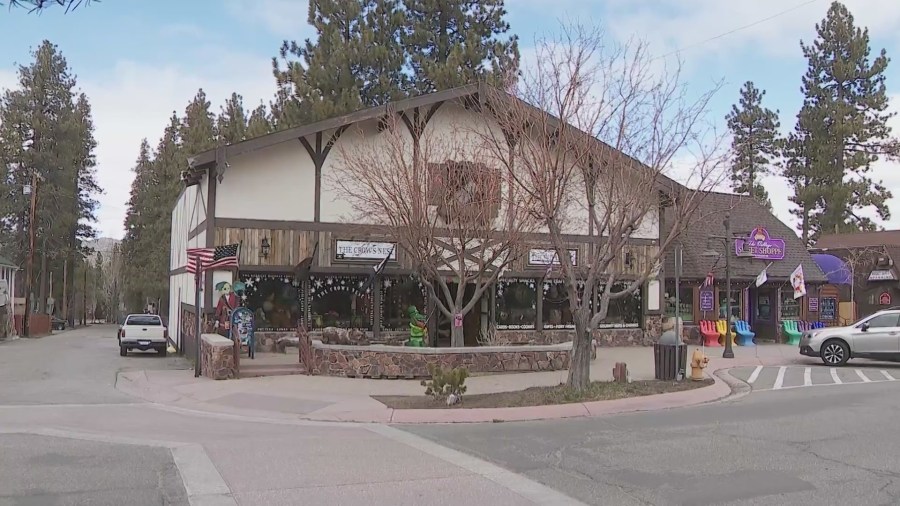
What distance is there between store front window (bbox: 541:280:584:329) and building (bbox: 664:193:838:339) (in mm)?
4025

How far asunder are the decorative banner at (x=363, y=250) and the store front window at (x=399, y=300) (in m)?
0.91

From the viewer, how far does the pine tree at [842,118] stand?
44531mm

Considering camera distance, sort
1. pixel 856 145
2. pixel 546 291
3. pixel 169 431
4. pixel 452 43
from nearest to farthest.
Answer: pixel 169 431, pixel 546 291, pixel 452 43, pixel 856 145

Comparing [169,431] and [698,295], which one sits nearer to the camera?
[169,431]

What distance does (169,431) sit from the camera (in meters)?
10.1

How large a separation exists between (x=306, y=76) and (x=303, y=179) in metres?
10.5

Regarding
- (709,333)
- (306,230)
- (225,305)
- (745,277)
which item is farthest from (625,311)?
(225,305)

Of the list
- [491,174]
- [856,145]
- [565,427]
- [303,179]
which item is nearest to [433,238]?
[491,174]

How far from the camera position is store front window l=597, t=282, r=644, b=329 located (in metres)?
24.6

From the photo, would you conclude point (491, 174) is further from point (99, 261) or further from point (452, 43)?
point (99, 261)

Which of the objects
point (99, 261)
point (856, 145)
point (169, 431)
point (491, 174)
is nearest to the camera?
point (169, 431)

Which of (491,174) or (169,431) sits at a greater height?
(491,174)

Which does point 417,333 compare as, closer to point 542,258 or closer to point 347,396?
point 347,396

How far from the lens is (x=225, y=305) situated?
1897 cm
